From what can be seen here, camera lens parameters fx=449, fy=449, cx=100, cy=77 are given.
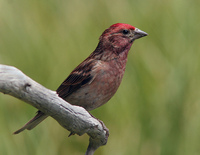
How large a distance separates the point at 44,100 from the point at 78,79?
133 cm

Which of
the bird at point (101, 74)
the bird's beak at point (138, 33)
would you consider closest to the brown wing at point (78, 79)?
the bird at point (101, 74)

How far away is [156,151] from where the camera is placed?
431 centimetres

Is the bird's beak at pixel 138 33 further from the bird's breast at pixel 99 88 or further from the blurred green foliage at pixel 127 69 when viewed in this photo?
the blurred green foliage at pixel 127 69

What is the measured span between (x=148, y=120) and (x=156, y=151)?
1.01 feet

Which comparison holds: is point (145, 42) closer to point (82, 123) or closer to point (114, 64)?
point (114, 64)

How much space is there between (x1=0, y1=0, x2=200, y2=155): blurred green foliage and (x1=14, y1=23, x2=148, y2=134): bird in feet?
2.38

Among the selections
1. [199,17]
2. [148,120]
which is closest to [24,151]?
[148,120]

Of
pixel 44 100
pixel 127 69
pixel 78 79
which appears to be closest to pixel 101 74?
pixel 78 79

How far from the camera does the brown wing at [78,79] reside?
3516 mm

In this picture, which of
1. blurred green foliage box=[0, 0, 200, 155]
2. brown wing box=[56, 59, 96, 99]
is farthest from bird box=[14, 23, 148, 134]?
blurred green foliage box=[0, 0, 200, 155]

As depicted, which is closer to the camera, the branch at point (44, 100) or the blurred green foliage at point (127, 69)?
the branch at point (44, 100)

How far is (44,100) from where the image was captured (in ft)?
7.39

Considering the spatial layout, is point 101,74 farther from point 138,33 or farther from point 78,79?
point 138,33

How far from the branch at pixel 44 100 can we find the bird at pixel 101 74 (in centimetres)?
58
